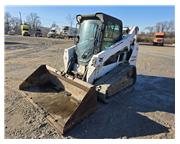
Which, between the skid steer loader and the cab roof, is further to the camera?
the cab roof

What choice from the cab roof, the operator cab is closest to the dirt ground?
the operator cab

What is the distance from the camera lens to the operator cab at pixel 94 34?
16.2 ft

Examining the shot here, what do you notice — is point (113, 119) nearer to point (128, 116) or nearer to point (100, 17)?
point (128, 116)

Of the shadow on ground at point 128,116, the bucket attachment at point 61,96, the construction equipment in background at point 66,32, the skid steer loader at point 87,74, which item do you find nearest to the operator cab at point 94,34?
the skid steer loader at point 87,74

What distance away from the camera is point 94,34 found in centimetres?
502

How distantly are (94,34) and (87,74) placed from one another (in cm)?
105

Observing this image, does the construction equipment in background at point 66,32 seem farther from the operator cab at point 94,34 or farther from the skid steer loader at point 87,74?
the operator cab at point 94,34

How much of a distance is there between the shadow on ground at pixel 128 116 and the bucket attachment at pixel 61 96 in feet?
0.75

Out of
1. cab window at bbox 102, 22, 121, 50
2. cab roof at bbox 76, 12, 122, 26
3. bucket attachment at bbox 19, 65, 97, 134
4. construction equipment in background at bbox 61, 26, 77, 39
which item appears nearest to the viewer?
bucket attachment at bbox 19, 65, 97, 134

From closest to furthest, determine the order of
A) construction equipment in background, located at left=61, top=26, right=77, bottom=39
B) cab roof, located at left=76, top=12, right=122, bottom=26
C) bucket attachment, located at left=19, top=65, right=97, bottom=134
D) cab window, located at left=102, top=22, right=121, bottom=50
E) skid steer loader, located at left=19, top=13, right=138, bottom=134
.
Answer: bucket attachment, located at left=19, top=65, right=97, bottom=134, skid steer loader, located at left=19, top=13, right=138, bottom=134, cab roof, located at left=76, top=12, right=122, bottom=26, cab window, located at left=102, top=22, right=121, bottom=50, construction equipment in background, located at left=61, top=26, right=77, bottom=39

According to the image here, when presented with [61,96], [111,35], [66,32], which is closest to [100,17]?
[111,35]

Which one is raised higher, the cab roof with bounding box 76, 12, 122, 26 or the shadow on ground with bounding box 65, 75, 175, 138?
the cab roof with bounding box 76, 12, 122, 26

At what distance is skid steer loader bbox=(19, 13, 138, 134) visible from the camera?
4.26 meters

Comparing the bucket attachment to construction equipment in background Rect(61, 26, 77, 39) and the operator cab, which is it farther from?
construction equipment in background Rect(61, 26, 77, 39)
